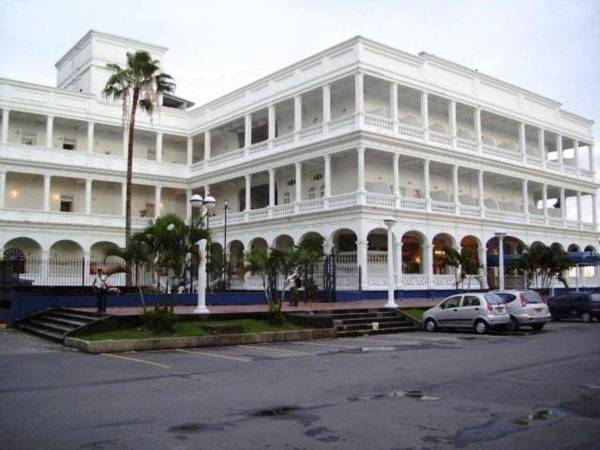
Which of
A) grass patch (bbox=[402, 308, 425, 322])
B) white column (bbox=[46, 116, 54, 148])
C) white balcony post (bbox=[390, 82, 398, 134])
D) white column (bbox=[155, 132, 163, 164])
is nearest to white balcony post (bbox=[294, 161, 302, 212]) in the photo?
white balcony post (bbox=[390, 82, 398, 134])

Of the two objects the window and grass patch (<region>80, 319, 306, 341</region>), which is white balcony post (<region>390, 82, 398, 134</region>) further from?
grass patch (<region>80, 319, 306, 341</region>)

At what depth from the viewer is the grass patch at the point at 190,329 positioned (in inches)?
640

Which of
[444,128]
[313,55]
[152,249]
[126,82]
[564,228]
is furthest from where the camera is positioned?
[564,228]

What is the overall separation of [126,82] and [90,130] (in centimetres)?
1195

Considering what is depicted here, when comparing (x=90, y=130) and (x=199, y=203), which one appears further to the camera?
(x=90, y=130)

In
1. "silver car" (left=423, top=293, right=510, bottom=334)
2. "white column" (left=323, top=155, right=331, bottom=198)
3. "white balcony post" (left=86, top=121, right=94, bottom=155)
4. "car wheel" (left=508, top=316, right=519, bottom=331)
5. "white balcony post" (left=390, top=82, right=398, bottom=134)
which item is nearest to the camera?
"silver car" (left=423, top=293, right=510, bottom=334)

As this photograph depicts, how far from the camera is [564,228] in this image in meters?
44.9

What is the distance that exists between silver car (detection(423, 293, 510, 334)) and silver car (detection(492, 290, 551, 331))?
682mm

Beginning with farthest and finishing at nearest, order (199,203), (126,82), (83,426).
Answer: (126,82)
(199,203)
(83,426)

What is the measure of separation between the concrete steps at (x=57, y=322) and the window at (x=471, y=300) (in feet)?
40.8

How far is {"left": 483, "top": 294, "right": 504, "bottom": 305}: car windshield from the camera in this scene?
70.3 ft

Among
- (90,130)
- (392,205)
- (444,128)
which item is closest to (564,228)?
(444,128)

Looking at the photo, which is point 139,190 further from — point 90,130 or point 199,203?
point 199,203

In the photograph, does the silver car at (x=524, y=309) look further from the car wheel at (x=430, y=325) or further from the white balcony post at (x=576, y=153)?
the white balcony post at (x=576, y=153)
